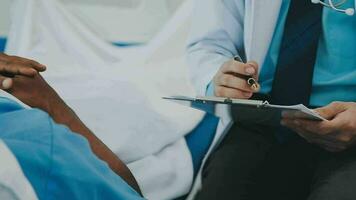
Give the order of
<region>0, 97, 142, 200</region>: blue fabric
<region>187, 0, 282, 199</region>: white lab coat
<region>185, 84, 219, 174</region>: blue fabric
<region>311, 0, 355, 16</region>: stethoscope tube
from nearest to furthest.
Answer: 1. <region>0, 97, 142, 200</region>: blue fabric
2. <region>311, 0, 355, 16</region>: stethoscope tube
3. <region>187, 0, 282, 199</region>: white lab coat
4. <region>185, 84, 219, 174</region>: blue fabric

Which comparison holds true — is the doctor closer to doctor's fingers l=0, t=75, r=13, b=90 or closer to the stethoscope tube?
the stethoscope tube

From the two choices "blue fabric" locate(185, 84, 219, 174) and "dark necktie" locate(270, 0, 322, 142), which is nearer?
"dark necktie" locate(270, 0, 322, 142)

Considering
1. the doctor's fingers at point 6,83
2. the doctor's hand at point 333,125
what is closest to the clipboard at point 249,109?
the doctor's hand at point 333,125

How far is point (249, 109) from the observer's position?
2.73ft

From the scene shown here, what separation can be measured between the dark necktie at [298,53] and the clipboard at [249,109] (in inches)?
2.9

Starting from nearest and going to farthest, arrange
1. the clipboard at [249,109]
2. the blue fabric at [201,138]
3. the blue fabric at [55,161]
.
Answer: the blue fabric at [55,161], the clipboard at [249,109], the blue fabric at [201,138]

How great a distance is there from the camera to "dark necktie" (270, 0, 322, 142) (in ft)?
3.13

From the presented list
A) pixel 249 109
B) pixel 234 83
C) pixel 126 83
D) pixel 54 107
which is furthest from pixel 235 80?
pixel 126 83

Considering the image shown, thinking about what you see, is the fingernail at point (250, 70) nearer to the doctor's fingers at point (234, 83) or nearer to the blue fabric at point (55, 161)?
the doctor's fingers at point (234, 83)

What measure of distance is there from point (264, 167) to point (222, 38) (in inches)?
11.7

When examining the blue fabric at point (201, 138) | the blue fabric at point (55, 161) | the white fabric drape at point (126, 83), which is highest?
the blue fabric at point (55, 161)

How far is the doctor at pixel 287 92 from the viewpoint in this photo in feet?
3.01

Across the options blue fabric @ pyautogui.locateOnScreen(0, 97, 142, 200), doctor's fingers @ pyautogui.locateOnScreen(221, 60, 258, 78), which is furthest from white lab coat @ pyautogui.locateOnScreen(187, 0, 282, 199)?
blue fabric @ pyautogui.locateOnScreen(0, 97, 142, 200)

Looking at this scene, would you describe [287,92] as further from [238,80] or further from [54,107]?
[54,107]
